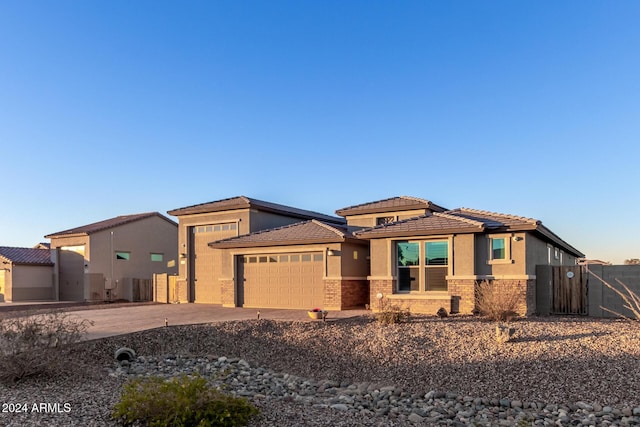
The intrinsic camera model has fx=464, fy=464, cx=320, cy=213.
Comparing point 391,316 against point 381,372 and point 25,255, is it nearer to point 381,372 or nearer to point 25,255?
point 381,372

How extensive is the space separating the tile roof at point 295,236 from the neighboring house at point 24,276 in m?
16.1

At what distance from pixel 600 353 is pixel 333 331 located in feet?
20.4

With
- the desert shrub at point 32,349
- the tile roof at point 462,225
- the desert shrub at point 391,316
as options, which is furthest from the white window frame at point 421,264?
the desert shrub at point 32,349

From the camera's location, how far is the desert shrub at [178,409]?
522cm

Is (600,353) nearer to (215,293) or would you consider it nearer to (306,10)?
(306,10)

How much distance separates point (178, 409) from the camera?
207 inches

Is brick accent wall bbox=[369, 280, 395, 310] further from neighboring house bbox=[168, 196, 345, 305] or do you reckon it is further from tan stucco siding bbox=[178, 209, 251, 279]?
tan stucco siding bbox=[178, 209, 251, 279]

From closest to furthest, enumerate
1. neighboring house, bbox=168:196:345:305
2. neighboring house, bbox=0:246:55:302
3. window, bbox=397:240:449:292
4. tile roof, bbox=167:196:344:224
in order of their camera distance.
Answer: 1. window, bbox=397:240:449:292
2. tile roof, bbox=167:196:344:224
3. neighboring house, bbox=168:196:345:305
4. neighboring house, bbox=0:246:55:302

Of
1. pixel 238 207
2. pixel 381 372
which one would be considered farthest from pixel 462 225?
pixel 238 207

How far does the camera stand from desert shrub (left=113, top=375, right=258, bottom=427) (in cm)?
522

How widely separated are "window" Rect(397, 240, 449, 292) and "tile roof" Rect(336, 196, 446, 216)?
5.30 m

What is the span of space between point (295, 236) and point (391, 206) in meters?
5.54

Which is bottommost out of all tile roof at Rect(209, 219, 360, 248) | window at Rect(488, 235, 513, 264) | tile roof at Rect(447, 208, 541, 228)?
window at Rect(488, 235, 513, 264)

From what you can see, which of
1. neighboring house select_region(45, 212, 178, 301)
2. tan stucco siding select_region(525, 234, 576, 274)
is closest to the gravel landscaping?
tan stucco siding select_region(525, 234, 576, 274)
